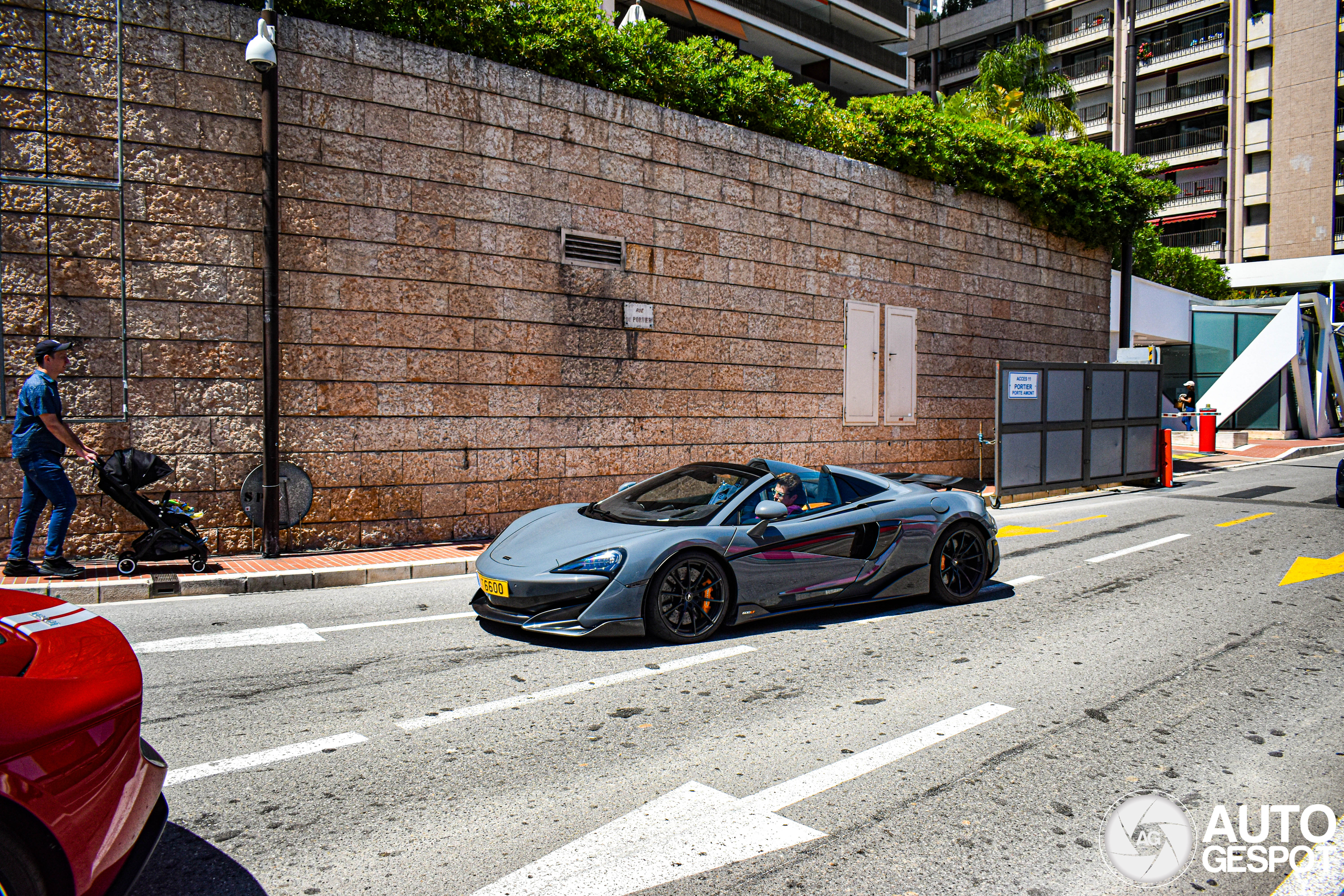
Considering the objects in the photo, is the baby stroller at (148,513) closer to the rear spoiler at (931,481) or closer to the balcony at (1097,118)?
the rear spoiler at (931,481)

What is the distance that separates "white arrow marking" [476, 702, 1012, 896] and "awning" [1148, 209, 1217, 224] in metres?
53.8

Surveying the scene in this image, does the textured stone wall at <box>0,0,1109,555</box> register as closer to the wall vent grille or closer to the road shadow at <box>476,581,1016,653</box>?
the wall vent grille

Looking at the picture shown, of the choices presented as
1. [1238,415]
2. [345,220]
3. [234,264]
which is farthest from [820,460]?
[1238,415]

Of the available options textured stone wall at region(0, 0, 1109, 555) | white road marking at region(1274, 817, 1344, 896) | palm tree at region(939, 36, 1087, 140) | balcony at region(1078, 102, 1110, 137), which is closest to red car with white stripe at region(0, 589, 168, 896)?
white road marking at region(1274, 817, 1344, 896)

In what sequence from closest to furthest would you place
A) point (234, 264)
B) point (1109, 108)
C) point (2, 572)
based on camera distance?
point (2, 572)
point (234, 264)
point (1109, 108)

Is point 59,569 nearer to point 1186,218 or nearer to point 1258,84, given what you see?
point 1186,218

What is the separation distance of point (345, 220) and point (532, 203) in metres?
2.43

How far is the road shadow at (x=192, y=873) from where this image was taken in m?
2.72

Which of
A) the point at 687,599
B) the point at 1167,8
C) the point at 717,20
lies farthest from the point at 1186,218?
the point at 687,599

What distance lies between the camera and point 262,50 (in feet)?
27.2

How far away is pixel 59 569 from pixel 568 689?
220 inches

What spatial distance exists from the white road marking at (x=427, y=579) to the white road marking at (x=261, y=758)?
4391 mm

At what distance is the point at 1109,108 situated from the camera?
52.9m

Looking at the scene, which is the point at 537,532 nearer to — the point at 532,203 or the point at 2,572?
the point at 2,572
